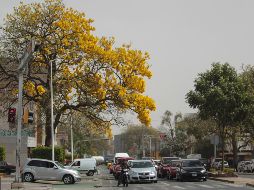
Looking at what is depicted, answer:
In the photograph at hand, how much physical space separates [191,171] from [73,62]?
14.2 metres

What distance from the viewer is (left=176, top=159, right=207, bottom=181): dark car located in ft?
111

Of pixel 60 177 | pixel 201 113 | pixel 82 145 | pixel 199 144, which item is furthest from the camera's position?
pixel 82 145

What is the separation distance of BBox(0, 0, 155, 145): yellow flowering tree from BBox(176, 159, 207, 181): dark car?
9.06 meters

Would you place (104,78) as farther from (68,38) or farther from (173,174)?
(173,174)

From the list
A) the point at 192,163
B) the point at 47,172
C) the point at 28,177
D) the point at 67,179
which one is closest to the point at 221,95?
the point at 192,163

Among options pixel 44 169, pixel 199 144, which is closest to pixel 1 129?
pixel 44 169

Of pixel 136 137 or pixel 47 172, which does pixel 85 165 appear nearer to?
pixel 47 172

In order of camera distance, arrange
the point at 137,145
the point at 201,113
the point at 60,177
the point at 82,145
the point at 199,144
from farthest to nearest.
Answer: the point at 137,145
the point at 82,145
the point at 199,144
the point at 201,113
the point at 60,177

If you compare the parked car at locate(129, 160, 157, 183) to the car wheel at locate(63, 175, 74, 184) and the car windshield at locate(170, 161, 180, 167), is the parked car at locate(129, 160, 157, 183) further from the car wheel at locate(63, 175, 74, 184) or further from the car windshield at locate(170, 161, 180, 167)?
the car windshield at locate(170, 161, 180, 167)

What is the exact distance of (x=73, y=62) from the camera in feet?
139

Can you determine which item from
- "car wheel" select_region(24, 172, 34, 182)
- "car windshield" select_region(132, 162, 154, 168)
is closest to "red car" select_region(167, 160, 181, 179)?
"car windshield" select_region(132, 162, 154, 168)

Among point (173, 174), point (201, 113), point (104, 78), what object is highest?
point (104, 78)

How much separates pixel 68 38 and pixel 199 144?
6000cm

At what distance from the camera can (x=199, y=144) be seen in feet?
319
